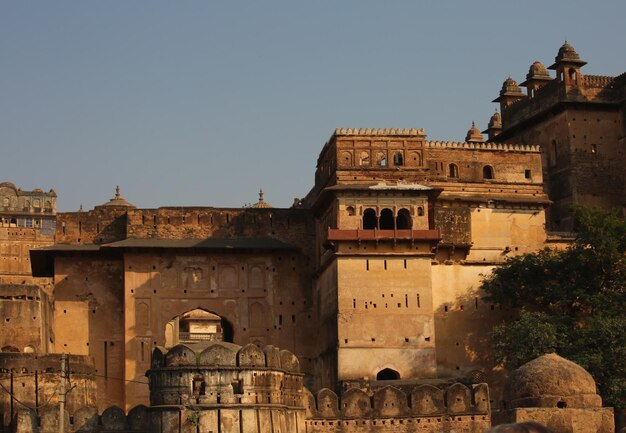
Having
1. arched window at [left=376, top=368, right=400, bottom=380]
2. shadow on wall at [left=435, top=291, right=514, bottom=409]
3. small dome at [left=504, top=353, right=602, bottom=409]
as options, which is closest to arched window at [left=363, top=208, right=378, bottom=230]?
shadow on wall at [left=435, top=291, right=514, bottom=409]

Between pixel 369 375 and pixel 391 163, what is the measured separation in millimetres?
6880

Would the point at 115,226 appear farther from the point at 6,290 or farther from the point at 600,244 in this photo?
the point at 600,244

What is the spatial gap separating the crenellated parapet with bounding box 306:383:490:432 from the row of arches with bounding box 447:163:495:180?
1045 cm

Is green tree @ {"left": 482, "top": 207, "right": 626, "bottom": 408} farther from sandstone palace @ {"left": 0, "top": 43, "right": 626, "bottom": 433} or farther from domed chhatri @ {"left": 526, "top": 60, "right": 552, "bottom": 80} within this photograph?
domed chhatri @ {"left": 526, "top": 60, "right": 552, "bottom": 80}

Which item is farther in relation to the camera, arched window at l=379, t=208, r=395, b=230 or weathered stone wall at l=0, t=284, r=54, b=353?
arched window at l=379, t=208, r=395, b=230

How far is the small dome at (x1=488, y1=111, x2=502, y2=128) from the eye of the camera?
49.0 metres

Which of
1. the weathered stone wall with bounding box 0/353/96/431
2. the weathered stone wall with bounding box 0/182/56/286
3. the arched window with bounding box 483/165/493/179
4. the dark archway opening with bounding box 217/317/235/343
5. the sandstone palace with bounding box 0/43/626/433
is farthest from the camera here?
the weathered stone wall with bounding box 0/182/56/286

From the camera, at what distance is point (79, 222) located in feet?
131

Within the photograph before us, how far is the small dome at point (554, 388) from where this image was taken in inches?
810

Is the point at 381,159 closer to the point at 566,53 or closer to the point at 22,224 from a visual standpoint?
the point at 566,53

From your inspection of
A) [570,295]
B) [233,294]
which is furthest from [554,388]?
[233,294]

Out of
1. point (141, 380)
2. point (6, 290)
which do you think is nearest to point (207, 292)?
point (141, 380)

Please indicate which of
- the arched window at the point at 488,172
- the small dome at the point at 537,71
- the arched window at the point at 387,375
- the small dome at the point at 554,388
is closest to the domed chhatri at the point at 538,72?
the small dome at the point at 537,71

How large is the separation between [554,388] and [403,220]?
15930mm
